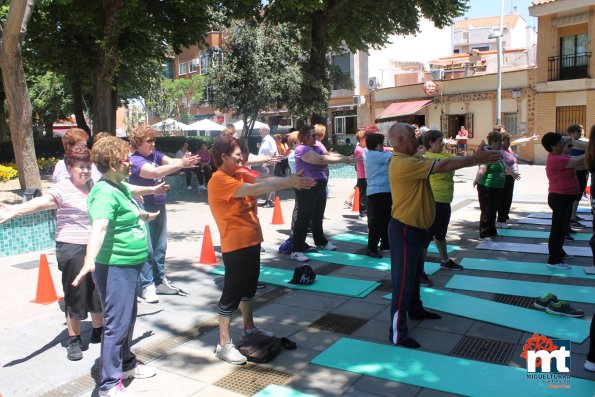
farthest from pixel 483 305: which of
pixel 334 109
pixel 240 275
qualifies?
pixel 334 109

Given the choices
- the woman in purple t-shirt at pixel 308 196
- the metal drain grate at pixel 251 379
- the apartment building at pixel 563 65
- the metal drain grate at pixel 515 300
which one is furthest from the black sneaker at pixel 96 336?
the apartment building at pixel 563 65

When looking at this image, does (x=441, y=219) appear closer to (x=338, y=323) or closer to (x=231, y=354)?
(x=338, y=323)

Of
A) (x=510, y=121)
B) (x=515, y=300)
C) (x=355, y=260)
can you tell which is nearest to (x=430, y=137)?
(x=355, y=260)

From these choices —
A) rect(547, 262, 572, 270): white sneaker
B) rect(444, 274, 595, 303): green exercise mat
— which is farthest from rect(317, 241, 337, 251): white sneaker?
rect(547, 262, 572, 270): white sneaker

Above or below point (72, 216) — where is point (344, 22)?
above

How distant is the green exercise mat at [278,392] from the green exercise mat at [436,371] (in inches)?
19.1

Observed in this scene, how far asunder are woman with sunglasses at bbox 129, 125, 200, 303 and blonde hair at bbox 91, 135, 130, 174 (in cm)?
127

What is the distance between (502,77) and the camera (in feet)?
93.4

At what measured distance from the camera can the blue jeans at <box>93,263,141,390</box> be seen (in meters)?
3.75

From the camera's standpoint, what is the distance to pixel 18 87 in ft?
31.9

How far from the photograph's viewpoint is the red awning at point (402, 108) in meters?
32.0

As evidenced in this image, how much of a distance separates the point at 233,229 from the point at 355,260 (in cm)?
384

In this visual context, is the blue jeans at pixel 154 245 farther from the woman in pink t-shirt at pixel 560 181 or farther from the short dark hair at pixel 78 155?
the woman in pink t-shirt at pixel 560 181

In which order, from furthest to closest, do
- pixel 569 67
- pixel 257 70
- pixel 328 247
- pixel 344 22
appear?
pixel 569 67
pixel 257 70
pixel 344 22
pixel 328 247
